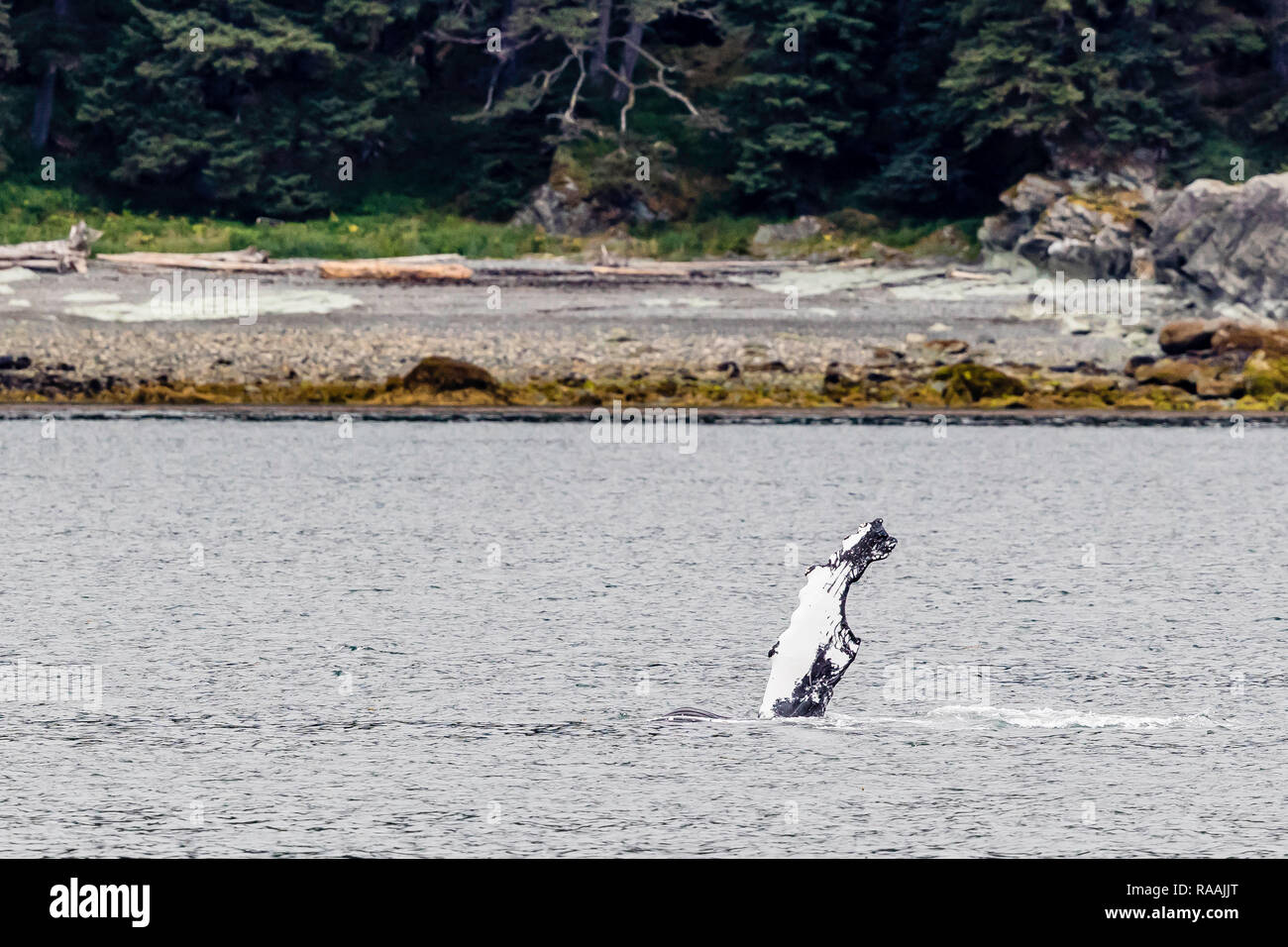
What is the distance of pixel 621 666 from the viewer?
13734mm

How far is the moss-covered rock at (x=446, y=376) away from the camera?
38312mm

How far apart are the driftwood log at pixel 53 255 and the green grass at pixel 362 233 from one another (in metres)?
1.55

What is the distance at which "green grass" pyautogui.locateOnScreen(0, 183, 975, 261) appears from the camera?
47688 mm

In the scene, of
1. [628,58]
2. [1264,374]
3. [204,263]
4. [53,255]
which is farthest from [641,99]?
[1264,374]

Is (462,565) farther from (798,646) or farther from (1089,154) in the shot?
(1089,154)

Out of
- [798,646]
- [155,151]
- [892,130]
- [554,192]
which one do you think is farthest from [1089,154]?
[798,646]

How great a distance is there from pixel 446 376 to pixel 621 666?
25.2 m

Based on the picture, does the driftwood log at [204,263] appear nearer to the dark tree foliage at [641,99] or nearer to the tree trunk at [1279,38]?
the dark tree foliage at [641,99]

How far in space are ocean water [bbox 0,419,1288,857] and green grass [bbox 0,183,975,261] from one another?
20.2 m

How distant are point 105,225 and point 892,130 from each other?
2069 centimetres

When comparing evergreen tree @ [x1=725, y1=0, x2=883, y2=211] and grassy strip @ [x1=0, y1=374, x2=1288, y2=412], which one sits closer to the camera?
grassy strip @ [x1=0, y1=374, x2=1288, y2=412]

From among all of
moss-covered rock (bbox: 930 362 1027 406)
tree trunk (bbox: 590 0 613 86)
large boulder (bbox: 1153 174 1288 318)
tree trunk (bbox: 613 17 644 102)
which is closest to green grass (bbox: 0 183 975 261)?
tree trunk (bbox: 613 17 644 102)

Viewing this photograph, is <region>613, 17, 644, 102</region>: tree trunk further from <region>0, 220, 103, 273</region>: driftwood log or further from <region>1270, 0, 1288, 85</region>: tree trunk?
<region>1270, 0, 1288, 85</region>: tree trunk

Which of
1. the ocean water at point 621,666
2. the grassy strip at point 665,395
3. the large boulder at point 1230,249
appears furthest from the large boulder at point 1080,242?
the ocean water at point 621,666
